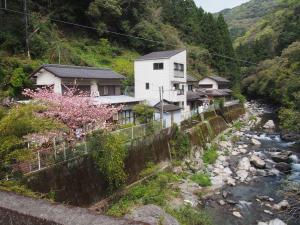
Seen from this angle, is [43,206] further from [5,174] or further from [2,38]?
[2,38]

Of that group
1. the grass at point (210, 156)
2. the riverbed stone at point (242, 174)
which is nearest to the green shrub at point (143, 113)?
the grass at point (210, 156)

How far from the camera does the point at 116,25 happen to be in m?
50.0

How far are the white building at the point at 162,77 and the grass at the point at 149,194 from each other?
1308 cm

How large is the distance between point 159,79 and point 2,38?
1668cm

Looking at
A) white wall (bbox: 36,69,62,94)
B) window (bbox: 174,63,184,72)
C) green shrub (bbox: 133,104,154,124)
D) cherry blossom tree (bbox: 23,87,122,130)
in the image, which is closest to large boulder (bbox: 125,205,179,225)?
cherry blossom tree (bbox: 23,87,122,130)

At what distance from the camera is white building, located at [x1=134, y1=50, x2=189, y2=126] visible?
33.2m

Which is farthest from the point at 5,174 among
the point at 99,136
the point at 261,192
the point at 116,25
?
the point at 116,25

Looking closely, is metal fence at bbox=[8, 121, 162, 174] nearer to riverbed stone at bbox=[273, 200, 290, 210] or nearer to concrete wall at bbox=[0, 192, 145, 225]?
concrete wall at bbox=[0, 192, 145, 225]

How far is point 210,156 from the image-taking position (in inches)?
1106

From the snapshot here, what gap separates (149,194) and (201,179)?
5.76 metres

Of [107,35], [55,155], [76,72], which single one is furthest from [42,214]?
[107,35]

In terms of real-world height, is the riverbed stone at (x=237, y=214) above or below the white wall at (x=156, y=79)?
below

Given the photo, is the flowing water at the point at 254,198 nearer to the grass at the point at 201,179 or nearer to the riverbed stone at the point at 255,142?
the grass at the point at 201,179

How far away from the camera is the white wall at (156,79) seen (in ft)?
109
